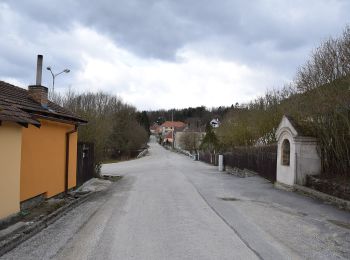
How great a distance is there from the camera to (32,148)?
12.4 m

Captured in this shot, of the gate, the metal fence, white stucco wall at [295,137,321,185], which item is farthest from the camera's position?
the metal fence

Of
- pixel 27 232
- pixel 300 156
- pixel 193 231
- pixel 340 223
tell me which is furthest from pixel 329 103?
pixel 27 232

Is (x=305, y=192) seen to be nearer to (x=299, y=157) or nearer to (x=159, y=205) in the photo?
(x=299, y=157)

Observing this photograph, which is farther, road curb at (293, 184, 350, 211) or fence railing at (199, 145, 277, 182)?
fence railing at (199, 145, 277, 182)

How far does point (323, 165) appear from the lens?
18047mm

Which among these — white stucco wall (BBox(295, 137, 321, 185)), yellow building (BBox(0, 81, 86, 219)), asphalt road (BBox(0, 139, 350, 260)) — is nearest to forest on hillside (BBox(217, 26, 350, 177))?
white stucco wall (BBox(295, 137, 321, 185))

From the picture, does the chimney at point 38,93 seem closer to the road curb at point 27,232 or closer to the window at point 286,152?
the road curb at point 27,232

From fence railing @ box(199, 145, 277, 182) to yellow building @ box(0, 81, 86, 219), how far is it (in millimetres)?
11650

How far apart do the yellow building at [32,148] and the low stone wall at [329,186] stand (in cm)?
976

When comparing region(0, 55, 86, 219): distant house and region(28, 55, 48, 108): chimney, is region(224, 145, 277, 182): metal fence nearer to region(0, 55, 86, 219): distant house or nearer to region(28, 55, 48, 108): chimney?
Answer: region(0, 55, 86, 219): distant house

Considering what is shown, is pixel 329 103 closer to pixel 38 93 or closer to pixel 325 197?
pixel 325 197

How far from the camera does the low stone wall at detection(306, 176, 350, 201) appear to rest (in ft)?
46.8

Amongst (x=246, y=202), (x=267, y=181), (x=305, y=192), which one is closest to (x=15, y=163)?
(x=246, y=202)

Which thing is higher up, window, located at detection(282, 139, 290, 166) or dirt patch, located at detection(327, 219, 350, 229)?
window, located at detection(282, 139, 290, 166)
